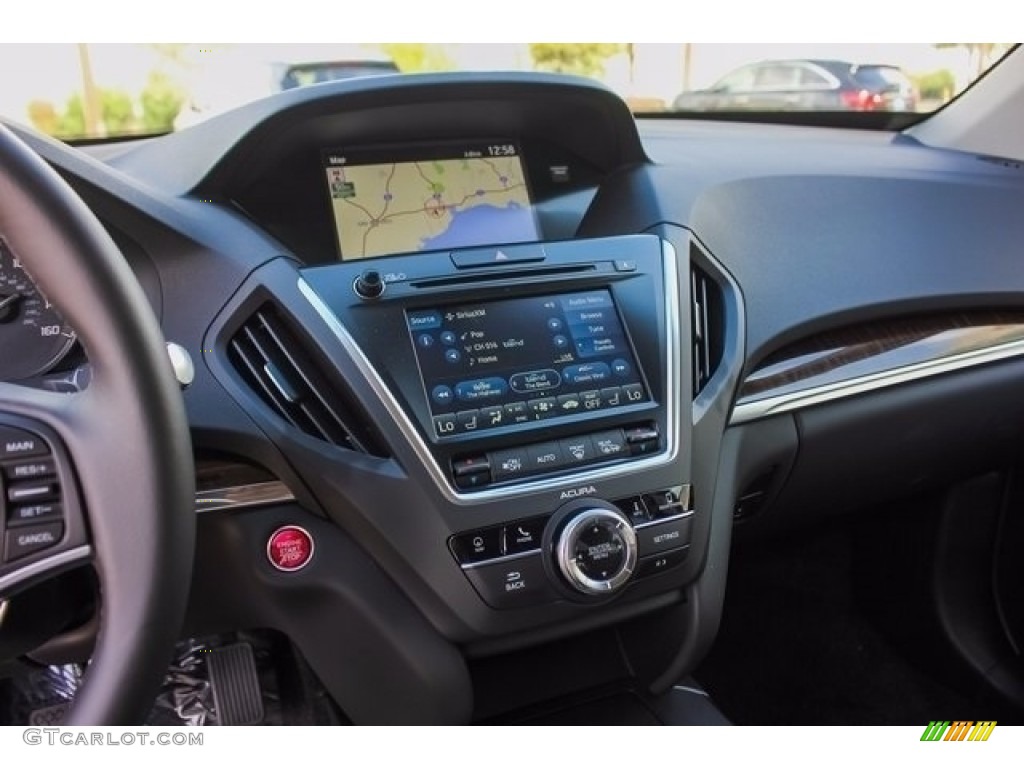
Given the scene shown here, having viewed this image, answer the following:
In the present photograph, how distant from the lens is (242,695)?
132 cm

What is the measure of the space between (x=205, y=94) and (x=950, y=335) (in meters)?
1.11

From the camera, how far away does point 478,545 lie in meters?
1.13

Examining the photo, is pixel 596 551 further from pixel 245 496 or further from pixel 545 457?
pixel 245 496

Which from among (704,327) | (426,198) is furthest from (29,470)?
(704,327)

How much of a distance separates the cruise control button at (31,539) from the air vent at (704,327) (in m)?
0.74

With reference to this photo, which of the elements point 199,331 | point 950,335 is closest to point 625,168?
point 950,335

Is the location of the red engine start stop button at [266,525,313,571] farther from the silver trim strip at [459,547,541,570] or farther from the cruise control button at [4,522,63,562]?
the cruise control button at [4,522,63,562]

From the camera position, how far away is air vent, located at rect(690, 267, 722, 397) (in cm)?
131

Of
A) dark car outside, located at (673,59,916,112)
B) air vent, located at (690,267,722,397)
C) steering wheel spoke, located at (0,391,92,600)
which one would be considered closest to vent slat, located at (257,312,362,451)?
steering wheel spoke, located at (0,391,92,600)

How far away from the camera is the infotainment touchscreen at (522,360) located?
1.17 m

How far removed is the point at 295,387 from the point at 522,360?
0.85 feet

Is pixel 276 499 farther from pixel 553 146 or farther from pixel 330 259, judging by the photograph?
pixel 553 146

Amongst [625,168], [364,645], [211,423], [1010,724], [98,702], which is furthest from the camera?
[1010,724]

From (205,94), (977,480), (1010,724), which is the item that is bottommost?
(1010,724)
